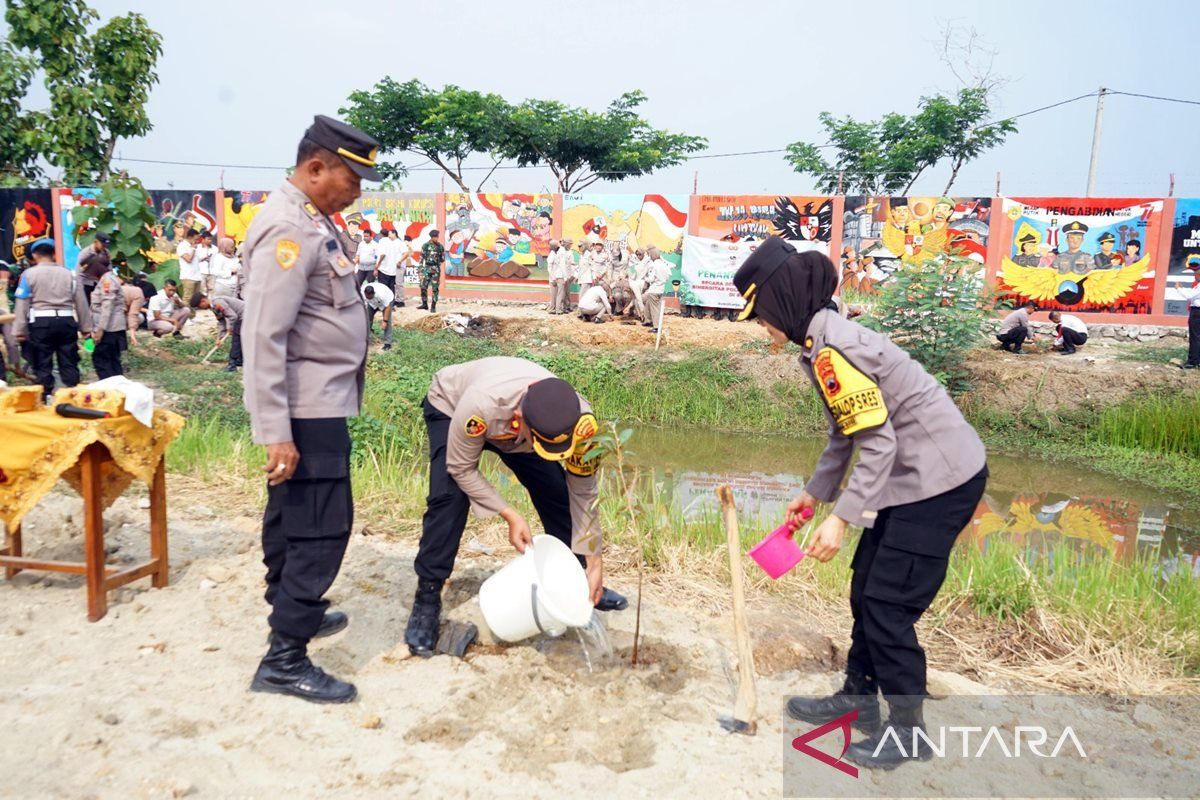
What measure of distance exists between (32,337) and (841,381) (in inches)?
349

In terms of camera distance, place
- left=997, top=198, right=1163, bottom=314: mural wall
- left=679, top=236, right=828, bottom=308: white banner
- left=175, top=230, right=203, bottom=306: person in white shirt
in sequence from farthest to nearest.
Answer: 1. left=679, top=236, right=828, bottom=308: white banner
2. left=175, top=230, right=203, bottom=306: person in white shirt
3. left=997, top=198, right=1163, bottom=314: mural wall

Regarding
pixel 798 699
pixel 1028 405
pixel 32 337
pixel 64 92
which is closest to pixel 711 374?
pixel 1028 405

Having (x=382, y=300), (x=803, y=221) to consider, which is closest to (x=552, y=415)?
(x=382, y=300)

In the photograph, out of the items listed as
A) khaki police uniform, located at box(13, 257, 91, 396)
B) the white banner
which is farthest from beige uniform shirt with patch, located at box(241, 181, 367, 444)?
the white banner

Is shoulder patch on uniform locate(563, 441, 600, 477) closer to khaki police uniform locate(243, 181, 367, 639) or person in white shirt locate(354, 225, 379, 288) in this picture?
khaki police uniform locate(243, 181, 367, 639)

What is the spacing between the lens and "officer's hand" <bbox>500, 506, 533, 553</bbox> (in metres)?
3.12

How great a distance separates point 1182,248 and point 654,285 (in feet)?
31.1

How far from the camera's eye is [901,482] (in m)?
2.66

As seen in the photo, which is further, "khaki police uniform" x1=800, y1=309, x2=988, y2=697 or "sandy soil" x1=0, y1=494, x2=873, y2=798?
"khaki police uniform" x1=800, y1=309, x2=988, y2=697

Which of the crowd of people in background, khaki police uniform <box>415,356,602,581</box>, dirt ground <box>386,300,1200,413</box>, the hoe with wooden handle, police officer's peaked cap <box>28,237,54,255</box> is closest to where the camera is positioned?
the hoe with wooden handle

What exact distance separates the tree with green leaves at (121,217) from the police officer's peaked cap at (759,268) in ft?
31.0

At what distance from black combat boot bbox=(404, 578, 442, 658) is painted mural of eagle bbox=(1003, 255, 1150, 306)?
51.6ft

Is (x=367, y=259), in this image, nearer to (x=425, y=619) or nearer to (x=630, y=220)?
Result: (x=630, y=220)

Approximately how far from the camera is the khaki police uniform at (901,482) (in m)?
2.57
